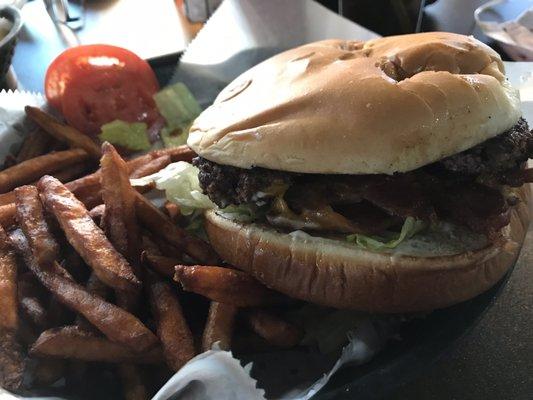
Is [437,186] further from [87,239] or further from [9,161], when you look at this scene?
[9,161]

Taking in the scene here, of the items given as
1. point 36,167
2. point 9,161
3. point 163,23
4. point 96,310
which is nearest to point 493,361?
point 96,310

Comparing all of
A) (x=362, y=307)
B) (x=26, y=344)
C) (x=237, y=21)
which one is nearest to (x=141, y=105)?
(x=237, y=21)

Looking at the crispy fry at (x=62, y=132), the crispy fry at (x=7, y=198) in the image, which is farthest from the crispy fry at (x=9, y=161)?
the crispy fry at (x=7, y=198)

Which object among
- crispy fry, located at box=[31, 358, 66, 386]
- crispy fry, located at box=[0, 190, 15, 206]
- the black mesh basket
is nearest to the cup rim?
the black mesh basket

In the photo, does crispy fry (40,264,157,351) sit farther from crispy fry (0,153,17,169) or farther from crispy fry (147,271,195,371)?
crispy fry (0,153,17,169)

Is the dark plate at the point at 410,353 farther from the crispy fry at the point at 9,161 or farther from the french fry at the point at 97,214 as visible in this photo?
the crispy fry at the point at 9,161
